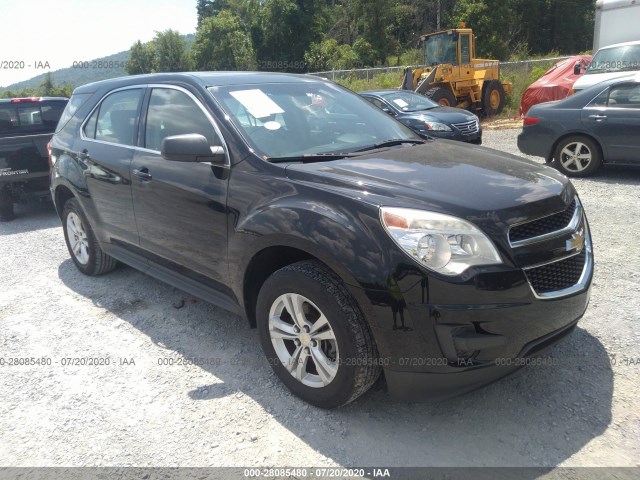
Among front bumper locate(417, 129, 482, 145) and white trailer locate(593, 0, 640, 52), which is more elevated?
white trailer locate(593, 0, 640, 52)

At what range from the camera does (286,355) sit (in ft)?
9.62

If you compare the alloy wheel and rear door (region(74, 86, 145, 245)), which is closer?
the alloy wheel

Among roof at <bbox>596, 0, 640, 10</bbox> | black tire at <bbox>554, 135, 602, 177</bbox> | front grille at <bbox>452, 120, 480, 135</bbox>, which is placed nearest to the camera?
black tire at <bbox>554, 135, 602, 177</bbox>

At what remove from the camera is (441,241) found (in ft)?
7.68

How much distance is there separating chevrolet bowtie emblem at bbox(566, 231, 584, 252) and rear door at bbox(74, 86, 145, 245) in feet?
9.81

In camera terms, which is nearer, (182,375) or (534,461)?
(534,461)

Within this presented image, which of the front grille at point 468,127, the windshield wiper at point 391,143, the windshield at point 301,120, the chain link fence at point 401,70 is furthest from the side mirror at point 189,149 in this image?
the chain link fence at point 401,70

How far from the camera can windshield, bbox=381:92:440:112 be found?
11.1 meters

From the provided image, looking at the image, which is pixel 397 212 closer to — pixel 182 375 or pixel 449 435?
pixel 449 435

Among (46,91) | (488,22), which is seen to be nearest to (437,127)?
(488,22)

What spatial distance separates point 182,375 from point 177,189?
47.6 inches

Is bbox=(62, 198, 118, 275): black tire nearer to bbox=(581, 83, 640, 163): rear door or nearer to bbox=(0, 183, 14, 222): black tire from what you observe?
bbox=(0, 183, 14, 222): black tire

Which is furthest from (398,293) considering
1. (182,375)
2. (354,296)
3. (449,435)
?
(182,375)

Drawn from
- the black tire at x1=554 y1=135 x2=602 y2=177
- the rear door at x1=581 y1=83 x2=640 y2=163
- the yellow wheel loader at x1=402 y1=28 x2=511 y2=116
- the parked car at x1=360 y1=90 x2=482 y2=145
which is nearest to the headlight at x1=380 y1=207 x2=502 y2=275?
the rear door at x1=581 y1=83 x2=640 y2=163
